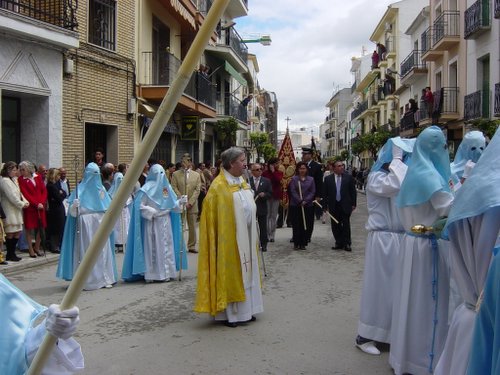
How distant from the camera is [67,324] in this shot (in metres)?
2.14

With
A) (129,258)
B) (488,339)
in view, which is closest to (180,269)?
(129,258)

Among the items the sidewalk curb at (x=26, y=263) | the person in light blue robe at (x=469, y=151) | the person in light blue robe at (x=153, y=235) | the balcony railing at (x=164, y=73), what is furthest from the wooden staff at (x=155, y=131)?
the balcony railing at (x=164, y=73)

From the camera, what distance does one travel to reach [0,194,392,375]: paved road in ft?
16.1

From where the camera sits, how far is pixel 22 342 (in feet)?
7.95

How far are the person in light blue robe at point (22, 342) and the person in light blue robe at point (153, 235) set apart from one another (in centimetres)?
592

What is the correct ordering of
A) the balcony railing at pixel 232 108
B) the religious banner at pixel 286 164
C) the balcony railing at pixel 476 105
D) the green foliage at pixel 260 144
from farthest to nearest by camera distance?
the green foliage at pixel 260 144 < the balcony railing at pixel 232 108 < the balcony railing at pixel 476 105 < the religious banner at pixel 286 164

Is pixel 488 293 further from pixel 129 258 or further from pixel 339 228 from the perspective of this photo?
pixel 339 228

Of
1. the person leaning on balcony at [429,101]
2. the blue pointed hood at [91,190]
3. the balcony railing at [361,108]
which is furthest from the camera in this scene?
the balcony railing at [361,108]

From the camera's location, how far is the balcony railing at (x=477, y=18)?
2161cm

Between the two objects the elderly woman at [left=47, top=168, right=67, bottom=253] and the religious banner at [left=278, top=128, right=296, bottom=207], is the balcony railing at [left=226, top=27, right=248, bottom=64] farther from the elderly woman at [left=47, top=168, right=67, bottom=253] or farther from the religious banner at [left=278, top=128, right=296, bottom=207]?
the elderly woman at [left=47, top=168, right=67, bottom=253]

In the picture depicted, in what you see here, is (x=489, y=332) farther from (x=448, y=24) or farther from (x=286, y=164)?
(x=448, y=24)

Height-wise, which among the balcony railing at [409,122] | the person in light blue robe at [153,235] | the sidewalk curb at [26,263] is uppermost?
the balcony railing at [409,122]

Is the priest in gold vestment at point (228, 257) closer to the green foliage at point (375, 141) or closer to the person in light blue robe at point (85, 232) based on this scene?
the person in light blue robe at point (85, 232)

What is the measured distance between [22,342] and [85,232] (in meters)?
5.95
